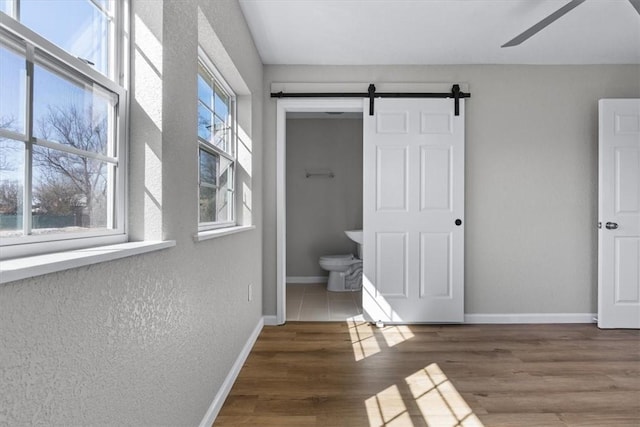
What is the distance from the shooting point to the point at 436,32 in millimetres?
2898

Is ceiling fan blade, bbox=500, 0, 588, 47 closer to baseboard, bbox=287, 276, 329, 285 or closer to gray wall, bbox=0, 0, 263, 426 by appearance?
gray wall, bbox=0, 0, 263, 426

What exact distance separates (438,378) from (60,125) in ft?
7.68

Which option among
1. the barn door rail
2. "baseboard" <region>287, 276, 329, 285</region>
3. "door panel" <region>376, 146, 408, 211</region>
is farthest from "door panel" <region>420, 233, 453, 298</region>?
"baseboard" <region>287, 276, 329, 285</region>

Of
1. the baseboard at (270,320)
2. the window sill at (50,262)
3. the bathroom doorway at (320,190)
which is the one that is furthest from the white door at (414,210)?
the window sill at (50,262)

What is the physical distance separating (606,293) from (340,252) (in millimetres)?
3076

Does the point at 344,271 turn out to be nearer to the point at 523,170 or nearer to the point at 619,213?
the point at 523,170

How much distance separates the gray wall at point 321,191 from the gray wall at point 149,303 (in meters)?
3.15

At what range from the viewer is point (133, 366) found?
109 cm

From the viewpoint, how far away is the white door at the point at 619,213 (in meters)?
3.34

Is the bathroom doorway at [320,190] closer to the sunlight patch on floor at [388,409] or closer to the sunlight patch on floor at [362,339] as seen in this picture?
the sunlight patch on floor at [362,339]

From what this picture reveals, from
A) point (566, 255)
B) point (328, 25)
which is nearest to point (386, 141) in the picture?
point (328, 25)

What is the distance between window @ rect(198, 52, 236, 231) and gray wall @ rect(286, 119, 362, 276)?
8.28 feet

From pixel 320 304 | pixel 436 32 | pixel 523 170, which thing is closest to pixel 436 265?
pixel 523 170

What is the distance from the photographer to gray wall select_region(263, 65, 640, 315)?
11.5ft
